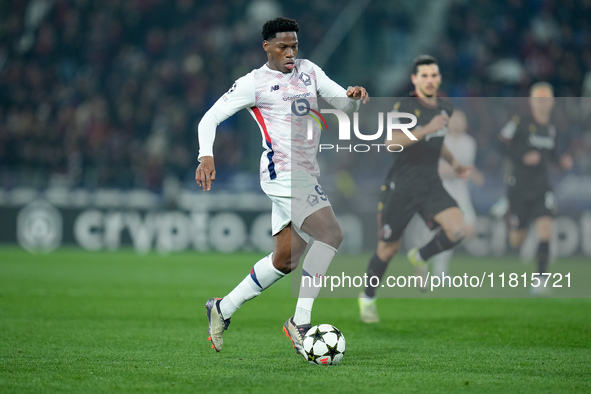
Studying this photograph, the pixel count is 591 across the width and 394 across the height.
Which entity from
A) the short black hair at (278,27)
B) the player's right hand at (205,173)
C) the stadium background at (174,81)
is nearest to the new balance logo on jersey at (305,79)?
the short black hair at (278,27)

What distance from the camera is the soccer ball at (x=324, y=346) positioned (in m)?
5.47

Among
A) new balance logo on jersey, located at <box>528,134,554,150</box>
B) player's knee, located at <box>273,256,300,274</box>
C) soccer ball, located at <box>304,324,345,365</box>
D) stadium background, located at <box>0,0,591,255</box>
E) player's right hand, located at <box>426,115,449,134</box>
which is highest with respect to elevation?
stadium background, located at <box>0,0,591,255</box>

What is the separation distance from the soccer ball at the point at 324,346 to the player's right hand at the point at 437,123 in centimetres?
289

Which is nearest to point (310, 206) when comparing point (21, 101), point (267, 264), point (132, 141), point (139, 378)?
point (267, 264)

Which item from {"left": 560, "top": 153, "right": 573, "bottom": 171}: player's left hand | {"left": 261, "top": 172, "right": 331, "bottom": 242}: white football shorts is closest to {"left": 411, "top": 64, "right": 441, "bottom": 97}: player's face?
{"left": 261, "top": 172, "right": 331, "bottom": 242}: white football shorts

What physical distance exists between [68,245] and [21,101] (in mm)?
4322

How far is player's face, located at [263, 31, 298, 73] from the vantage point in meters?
5.86

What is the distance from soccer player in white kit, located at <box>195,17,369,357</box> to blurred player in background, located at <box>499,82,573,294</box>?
5.17 metres

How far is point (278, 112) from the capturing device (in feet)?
19.5

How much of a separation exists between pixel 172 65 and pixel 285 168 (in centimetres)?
1514

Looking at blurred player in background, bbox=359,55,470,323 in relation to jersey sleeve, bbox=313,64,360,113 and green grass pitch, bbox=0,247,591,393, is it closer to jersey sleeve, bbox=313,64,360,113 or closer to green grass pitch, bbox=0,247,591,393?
green grass pitch, bbox=0,247,591,393

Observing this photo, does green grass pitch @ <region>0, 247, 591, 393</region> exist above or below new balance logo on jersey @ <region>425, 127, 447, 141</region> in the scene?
below

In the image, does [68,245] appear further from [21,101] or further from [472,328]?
[472,328]

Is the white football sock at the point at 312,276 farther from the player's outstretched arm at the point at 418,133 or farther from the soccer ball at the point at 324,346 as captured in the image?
the player's outstretched arm at the point at 418,133
